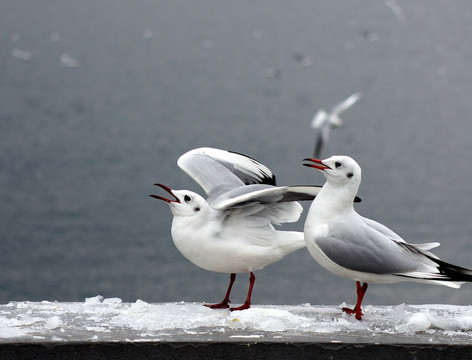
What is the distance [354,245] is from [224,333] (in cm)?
46

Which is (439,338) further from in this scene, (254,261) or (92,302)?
(92,302)

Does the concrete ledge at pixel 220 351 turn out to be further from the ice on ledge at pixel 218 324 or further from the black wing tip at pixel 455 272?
the black wing tip at pixel 455 272

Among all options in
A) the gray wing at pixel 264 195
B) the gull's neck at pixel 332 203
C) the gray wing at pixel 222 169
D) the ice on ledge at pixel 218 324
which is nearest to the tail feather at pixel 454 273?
the ice on ledge at pixel 218 324

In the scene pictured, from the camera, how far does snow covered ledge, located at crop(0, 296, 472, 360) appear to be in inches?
84.5

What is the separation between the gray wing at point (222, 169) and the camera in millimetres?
2730

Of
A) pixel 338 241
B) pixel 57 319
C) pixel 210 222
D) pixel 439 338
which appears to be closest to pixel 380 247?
pixel 338 241

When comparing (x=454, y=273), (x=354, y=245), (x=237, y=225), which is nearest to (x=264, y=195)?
(x=237, y=225)

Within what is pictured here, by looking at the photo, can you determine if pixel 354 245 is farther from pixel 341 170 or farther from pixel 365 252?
pixel 341 170

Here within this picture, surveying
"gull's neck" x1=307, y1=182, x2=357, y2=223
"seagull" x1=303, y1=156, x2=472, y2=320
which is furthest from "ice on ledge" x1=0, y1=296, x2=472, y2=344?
"gull's neck" x1=307, y1=182, x2=357, y2=223

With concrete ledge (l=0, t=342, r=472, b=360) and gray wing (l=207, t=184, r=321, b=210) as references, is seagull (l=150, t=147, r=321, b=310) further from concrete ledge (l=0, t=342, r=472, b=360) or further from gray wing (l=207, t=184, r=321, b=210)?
concrete ledge (l=0, t=342, r=472, b=360)

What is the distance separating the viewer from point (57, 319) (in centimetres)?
238

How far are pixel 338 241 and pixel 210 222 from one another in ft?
1.41

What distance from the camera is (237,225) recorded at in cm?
253

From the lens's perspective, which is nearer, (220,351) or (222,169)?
(220,351)
